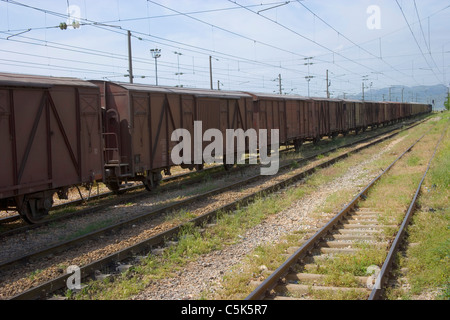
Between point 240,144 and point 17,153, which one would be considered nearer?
point 17,153

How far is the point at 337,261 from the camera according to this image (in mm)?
6734

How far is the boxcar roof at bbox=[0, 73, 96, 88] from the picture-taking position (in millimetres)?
8820

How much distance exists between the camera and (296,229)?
30.4 ft

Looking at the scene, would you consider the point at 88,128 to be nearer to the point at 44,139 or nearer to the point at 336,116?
the point at 44,139

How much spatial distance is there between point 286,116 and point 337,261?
1798 cm

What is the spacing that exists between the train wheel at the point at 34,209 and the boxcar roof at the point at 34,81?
2.67 metres

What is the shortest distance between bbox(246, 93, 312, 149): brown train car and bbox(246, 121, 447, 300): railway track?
39.0 ft

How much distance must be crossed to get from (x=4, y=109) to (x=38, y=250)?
308cm

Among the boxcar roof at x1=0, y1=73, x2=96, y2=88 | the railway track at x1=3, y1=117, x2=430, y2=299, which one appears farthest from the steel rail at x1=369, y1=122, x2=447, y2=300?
the boxcar roof at x1=0, y1=73, x2=96, y2=88
